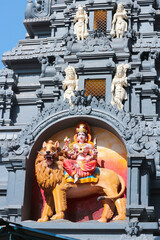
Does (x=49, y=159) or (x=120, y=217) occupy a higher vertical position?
(x=49, y=159)

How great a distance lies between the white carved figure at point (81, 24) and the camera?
2491 cm

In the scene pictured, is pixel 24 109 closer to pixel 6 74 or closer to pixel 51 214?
pixel 6 74

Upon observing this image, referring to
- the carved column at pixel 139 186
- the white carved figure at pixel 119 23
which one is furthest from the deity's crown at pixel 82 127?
the white carved figure at pixel 119 23

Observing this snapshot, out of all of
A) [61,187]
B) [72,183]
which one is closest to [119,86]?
[72,183]

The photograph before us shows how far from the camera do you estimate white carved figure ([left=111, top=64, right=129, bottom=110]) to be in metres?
22.2

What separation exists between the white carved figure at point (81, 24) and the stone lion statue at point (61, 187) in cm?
753

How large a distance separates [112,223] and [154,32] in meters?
10.7

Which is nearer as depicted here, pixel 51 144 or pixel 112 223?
pixel 112 223

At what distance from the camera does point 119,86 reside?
22.5 meters

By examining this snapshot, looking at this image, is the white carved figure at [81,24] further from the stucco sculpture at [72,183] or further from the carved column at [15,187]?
the carved column at [15,187]

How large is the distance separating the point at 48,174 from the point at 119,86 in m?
5.66

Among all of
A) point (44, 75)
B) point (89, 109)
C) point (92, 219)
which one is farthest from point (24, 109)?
point (92, 219)

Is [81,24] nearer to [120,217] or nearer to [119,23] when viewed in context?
[119,23]

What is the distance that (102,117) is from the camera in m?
19.0
